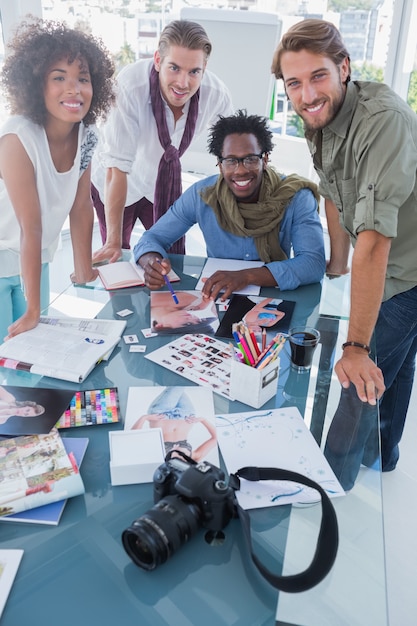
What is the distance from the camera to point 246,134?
185 centimetres

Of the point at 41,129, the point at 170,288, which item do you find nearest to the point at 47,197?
the point at 41,129

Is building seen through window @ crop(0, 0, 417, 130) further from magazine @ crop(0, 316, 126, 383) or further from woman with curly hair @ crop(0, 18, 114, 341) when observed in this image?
magazine @ crop(0, 316, 126, 383)

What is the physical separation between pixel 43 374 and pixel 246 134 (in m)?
1.09

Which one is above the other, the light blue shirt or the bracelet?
the light blue shirt

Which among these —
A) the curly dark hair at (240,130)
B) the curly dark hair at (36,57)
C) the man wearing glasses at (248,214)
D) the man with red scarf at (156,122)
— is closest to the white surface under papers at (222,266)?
the man wearing glasses at (248,214)

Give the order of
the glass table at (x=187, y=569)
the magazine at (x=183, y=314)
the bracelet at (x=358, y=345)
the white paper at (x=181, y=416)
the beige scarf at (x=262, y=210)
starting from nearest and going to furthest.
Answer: the glass table at (x=187, y=569) < the white paper at (x=181, y=416) < the bracelet at (x=358, y=345) < the magazine at (x=183, y=314) < the beige scarf at (x=262, y=210)

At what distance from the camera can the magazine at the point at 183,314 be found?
149 cm

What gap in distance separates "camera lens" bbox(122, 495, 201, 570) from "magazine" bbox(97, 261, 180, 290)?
98 centimetres

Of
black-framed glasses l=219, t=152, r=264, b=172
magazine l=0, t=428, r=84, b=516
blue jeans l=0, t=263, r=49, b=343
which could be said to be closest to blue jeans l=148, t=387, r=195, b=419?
magazine l=0, t=428, r=84, b=516

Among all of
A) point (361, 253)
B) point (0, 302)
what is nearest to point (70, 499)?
point (361, 253)

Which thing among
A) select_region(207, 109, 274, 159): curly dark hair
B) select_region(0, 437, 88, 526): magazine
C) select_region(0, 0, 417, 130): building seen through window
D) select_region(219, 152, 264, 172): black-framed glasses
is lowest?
select_region(0, 437, 88, 526): magazine

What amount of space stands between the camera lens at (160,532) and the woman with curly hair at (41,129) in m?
0.75

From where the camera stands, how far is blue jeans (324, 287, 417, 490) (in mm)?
1082

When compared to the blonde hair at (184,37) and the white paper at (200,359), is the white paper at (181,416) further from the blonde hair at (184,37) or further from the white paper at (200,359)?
the blonde hair at (184,37)
